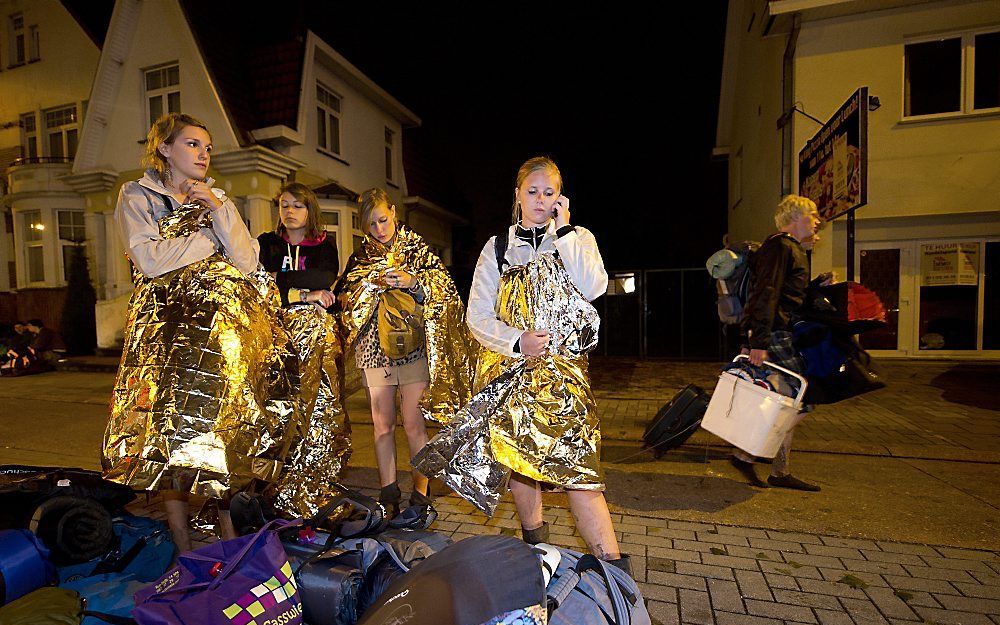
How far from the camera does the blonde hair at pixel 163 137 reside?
2.38m

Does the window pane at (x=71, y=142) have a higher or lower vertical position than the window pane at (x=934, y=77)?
higher

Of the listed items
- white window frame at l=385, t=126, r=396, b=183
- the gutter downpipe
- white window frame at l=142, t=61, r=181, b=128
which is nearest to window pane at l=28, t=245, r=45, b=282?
white window frame at l=142, t=61, r=181, b=128

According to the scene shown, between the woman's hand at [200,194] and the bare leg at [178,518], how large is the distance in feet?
4.68

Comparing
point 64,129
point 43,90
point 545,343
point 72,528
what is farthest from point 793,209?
point 43,90

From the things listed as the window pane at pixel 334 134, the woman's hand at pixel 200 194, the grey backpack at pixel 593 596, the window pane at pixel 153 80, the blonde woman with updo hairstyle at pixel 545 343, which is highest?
the window pane at pixel 153 80

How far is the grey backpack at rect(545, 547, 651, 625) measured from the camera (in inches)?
62.9

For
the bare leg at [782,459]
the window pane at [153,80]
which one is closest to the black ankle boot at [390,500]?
the bare leg at [782,459]

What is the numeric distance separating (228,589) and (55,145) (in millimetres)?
20737

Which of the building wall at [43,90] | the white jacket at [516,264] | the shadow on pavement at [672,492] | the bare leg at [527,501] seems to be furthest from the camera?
the building wall at [43,90]

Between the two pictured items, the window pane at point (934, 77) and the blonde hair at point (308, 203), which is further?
the window pane at point (934, 77)

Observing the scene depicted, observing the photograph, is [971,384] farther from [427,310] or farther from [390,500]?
[390,500]

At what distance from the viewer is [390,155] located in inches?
671

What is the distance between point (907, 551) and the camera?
2.77 meters

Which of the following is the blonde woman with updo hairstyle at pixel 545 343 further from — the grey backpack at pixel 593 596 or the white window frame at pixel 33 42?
the white window frame at pixel 33 42
